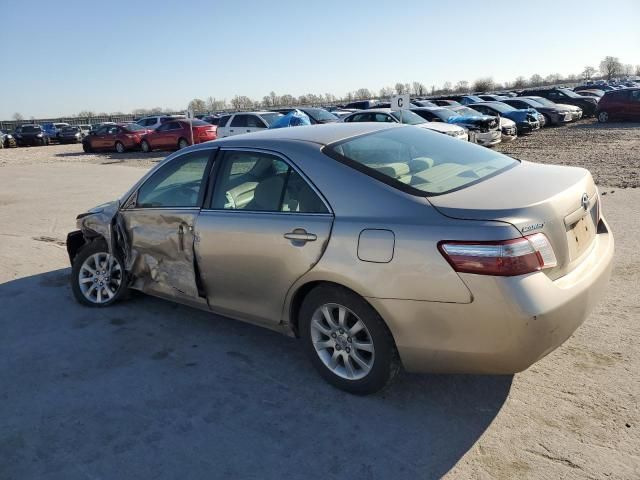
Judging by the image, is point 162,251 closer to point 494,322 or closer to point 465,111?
point 494,322

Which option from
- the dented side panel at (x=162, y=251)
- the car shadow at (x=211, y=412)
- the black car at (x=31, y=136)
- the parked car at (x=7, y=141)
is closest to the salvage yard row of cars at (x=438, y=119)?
the dented side panel at (x=162, y=251)

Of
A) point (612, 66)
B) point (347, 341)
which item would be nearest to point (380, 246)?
point (347, 341)

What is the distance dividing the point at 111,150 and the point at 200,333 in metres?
25.0

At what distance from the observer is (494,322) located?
104 inches

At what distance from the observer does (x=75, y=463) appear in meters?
2.83

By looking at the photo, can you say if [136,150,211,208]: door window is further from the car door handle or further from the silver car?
the car door handle

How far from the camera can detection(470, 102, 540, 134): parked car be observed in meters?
22.2

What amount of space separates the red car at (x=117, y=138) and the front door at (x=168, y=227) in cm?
2234

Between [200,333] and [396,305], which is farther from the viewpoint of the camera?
[200,333]

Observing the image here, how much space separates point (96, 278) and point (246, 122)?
16.4 m

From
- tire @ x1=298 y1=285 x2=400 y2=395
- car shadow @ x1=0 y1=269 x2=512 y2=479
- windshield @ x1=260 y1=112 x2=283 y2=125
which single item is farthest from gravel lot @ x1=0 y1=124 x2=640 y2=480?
windshield @ x1=260 y1=112 x2=283 y2=125

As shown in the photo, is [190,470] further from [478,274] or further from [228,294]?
[478,274]

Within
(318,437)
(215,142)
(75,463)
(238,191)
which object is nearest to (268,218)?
(238,191)

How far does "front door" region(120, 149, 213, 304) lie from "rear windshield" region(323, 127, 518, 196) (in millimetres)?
1268
